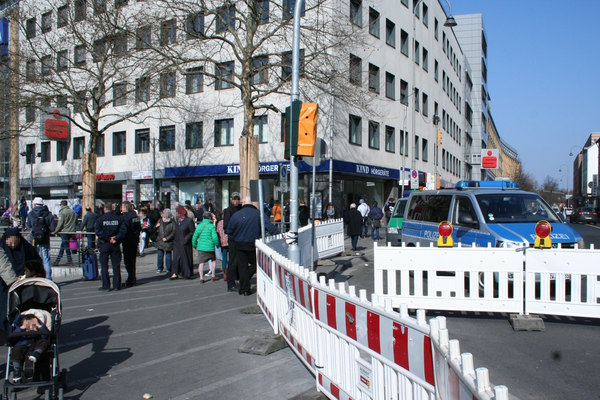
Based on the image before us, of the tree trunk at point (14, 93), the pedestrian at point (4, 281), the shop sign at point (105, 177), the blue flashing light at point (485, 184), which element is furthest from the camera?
the shop sign at point (105, 177)

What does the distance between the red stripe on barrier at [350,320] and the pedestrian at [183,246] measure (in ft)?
29.5

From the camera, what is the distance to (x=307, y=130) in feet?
28.5

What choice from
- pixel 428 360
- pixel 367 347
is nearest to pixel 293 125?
pixel 367 347

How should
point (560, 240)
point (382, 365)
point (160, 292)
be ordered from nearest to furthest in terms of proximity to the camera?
1. point (382, 365)
2. point (560, 240)
3. point (160, 292)

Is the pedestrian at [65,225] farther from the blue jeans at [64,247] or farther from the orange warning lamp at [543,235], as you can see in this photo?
the orange warning lamp at [543,235]

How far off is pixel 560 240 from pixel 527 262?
5.90 feet

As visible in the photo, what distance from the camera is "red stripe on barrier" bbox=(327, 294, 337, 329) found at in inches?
166

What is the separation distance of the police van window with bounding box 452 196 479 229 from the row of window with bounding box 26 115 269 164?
17130 mm

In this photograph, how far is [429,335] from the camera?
2.75 meters

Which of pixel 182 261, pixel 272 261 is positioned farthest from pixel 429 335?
pixel 182 261

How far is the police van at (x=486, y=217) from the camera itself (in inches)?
352

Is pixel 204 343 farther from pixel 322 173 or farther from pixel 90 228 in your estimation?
pixel 322 173

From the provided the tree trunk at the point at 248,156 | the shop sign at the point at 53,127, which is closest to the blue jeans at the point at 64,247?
the tree trunk at the point at 248,156

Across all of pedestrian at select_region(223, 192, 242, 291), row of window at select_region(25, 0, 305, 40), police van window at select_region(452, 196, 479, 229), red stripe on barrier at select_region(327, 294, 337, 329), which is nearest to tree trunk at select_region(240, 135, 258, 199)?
row of window at select_region(25, 0, 305, 40)
